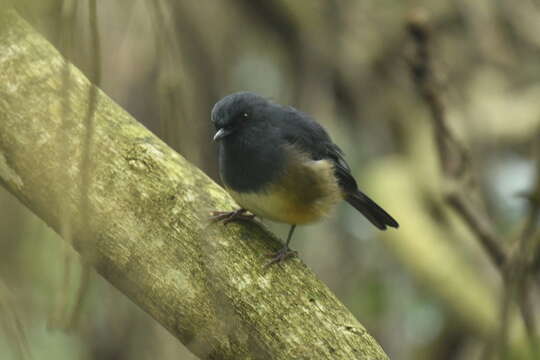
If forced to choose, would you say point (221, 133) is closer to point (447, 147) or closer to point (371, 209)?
point (371, 209)

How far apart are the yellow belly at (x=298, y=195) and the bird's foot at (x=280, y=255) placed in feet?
1.29

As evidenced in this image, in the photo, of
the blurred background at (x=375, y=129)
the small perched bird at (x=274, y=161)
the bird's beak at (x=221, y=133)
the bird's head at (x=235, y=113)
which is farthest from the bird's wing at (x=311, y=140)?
the blurred background at (x=375, y=129)

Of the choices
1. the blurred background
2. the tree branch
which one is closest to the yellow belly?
the tree branch

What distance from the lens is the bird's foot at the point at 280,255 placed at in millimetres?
2705

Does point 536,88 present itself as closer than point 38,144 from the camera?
No

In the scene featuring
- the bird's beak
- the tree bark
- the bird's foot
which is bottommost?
the tree bark

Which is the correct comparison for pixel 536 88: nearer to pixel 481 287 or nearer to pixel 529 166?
pixel 529 166

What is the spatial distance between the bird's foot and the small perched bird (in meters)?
0.39

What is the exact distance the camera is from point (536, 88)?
641cm

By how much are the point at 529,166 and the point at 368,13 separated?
5.63ft

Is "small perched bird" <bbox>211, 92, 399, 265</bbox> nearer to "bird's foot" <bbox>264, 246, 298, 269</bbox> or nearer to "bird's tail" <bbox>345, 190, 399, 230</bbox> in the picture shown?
"bird's tail" <bbox>345, 190, 399, 230</bbox>

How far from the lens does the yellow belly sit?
11.0 feet

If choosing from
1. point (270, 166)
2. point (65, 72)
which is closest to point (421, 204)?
point (270, 166)

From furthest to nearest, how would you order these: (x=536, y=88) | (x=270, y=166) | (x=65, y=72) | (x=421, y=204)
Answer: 1. (x=536, y=88)
2. (x=421, y=204)
3. (x=270, y=166)
4. (x=65, y=72)
